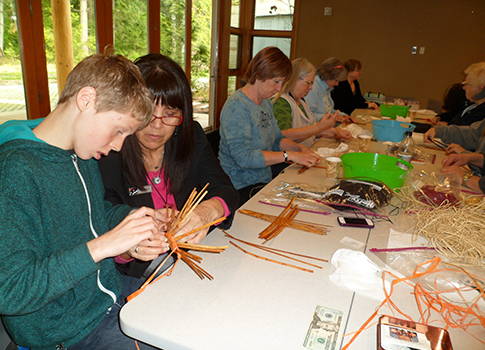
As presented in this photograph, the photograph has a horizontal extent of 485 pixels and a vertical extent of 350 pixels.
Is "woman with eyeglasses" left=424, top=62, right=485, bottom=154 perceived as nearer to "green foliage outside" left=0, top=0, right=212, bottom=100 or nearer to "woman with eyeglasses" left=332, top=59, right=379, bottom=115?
"woman with eyeglasses" left=332, top=59, right=379, bottom=115

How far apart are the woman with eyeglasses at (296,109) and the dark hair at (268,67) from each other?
23.5 inches

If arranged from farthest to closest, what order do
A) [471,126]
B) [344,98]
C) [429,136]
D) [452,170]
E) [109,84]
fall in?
[344,98] → [471,126] → [429,136] → [452,170] → [109,84]

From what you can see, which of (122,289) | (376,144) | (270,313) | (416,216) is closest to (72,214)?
(122,289)

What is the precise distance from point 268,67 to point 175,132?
1019 mm

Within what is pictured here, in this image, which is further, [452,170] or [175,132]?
[452,170]

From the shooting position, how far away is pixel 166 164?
5.04 ft

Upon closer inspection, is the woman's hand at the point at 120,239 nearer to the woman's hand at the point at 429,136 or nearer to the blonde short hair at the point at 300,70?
the blonde short hair at the point at 300,70

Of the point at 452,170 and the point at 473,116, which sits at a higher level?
the point at 473,116

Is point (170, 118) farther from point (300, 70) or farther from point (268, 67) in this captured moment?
point (300, 70)

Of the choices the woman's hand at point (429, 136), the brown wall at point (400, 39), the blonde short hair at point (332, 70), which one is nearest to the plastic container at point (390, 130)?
the woman's hand at point (429, 136)

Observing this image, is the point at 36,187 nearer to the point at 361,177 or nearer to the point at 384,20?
the point at 361,177

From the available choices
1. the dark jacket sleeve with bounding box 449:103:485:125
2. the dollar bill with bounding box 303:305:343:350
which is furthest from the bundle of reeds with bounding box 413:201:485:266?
the dark jacket sleeve with bounding box 449:103:485:125

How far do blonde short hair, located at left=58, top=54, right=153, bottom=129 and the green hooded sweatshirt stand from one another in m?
0.19

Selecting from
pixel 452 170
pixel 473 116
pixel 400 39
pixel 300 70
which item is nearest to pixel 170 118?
pixel 452 170
